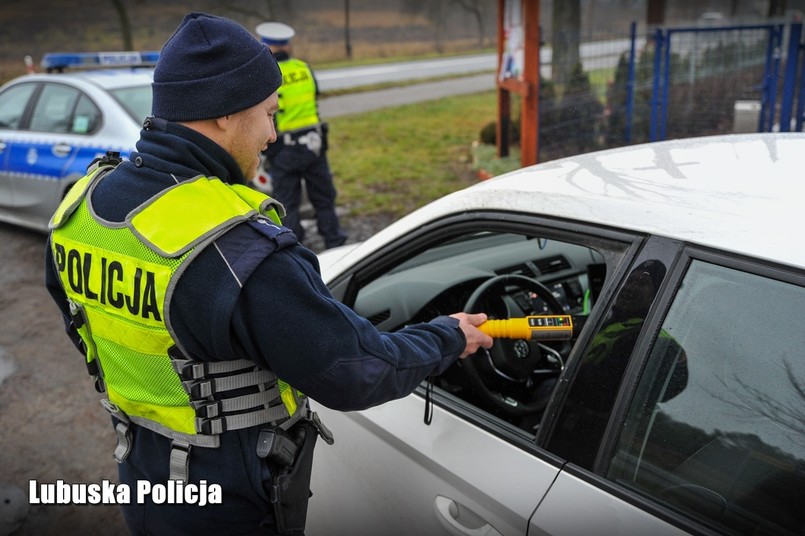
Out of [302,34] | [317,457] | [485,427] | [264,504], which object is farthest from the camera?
[302,34]

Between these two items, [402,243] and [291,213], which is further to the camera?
[291,213]

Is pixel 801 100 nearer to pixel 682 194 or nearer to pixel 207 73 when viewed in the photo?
pixel 682 194

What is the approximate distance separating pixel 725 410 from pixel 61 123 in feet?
19.4

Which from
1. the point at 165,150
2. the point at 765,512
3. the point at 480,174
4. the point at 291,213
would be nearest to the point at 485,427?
the point at 765,512

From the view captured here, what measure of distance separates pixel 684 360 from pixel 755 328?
0.14m

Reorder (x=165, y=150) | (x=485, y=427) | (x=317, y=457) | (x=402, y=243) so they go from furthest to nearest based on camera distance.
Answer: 1. (x=317, y=457)
2. (x=402, y=243)
3. (x=485, y=427)
4. (x=165, y=150)

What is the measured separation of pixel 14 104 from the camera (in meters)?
6.44

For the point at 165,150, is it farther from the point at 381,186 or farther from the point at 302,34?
the point at 302,34

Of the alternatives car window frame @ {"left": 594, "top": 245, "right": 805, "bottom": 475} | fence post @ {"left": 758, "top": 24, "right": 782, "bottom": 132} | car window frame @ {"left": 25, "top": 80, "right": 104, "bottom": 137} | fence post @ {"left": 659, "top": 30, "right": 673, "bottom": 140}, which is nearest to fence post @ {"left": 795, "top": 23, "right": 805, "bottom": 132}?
fence post @ {"left": 758, "top": 24, "right": 782, "bottom": 132}

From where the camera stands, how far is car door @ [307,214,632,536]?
62.4 inches

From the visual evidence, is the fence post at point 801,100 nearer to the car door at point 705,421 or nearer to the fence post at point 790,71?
the fence post at point 790,71

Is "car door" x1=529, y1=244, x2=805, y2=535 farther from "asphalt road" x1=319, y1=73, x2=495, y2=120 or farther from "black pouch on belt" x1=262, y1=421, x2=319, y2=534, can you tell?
"asphalt road" x1=319, y1=73, x2=495, y2=120

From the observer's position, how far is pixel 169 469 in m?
1.60

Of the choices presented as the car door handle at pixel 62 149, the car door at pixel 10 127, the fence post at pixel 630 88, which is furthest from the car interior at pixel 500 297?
the fence post at pixel 630 88
